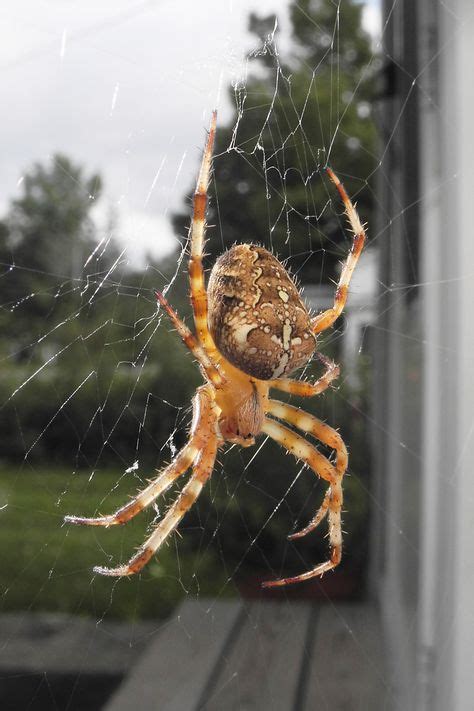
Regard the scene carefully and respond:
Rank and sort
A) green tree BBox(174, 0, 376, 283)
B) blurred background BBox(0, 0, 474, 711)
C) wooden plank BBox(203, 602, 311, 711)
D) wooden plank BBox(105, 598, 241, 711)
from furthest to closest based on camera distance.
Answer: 1. wooden plank BBox(203, 602, 311, 711)
2. wooden plank BBox(105, 598, 241, 711)
3. green tree BBox(174, 0, 376, 283)
4. blurred background BBox(0, 0, 474, 711)

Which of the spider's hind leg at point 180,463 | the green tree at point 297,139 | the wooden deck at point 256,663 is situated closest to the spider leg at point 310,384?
the spider's hind leg at point 180,463

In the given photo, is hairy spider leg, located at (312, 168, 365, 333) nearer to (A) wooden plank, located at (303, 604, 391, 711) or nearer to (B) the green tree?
(B) the green tree

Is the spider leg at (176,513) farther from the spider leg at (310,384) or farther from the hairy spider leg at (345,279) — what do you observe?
the hairy spider leg at (345,279)

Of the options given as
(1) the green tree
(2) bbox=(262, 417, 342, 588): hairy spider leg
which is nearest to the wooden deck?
(2) bbox=(262, 417, 342, 588): hairy spider leg

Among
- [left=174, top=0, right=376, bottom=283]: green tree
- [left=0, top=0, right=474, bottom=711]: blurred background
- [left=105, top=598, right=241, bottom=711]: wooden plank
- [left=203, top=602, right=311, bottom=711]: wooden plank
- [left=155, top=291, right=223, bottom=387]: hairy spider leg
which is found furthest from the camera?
[left=203, top=602, right=311, bottom=711]: wooden plank

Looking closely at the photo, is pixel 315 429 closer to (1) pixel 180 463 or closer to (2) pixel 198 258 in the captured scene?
(1) pixel 180 463

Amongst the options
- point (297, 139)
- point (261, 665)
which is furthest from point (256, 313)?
point (261, 665)
